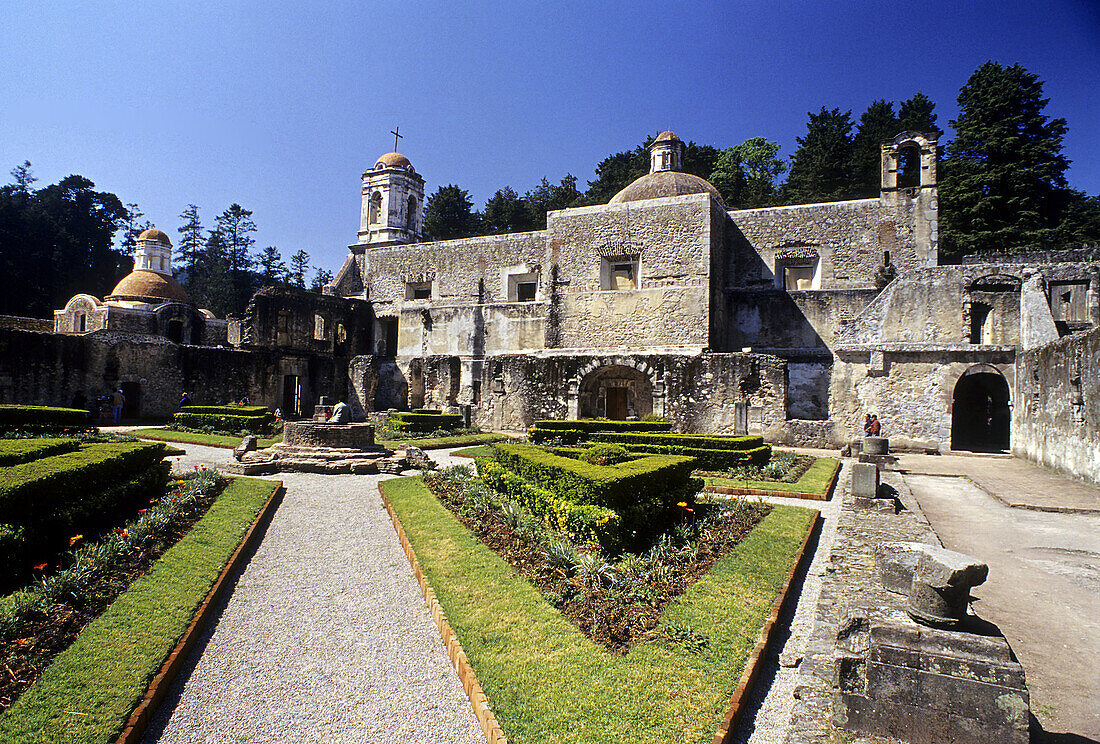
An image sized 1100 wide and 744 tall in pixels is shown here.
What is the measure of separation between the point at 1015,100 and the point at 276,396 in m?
42.5

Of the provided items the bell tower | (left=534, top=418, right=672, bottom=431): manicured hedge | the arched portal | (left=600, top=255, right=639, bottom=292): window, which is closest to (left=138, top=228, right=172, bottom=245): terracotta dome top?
the bell tower

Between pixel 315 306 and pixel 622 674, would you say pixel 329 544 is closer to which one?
pixel 622 674

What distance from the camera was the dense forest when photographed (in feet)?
101

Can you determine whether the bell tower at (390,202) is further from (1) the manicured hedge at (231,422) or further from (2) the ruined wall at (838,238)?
(2) the ruined wall at (838,238)

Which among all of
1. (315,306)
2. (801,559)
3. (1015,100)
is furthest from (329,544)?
(1015,100)

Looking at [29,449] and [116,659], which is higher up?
[29,449]

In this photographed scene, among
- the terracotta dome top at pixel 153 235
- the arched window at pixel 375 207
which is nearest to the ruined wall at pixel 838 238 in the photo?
the arched window at pixel 375 207

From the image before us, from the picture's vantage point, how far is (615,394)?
23719mm

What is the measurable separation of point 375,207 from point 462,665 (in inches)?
1567

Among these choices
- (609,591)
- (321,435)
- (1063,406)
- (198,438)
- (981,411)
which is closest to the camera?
(609,591)

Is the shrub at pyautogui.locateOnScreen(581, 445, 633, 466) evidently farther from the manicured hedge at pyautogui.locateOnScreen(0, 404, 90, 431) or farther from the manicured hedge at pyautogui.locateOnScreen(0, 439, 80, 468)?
the manicured hedge at pyautogui.locateOnScreen(0, 404, 90, 431)

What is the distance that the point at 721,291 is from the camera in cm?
2602

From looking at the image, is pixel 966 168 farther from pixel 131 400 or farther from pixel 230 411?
pixel 131 400

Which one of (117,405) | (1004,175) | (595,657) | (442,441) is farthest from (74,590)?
(1004,175)
